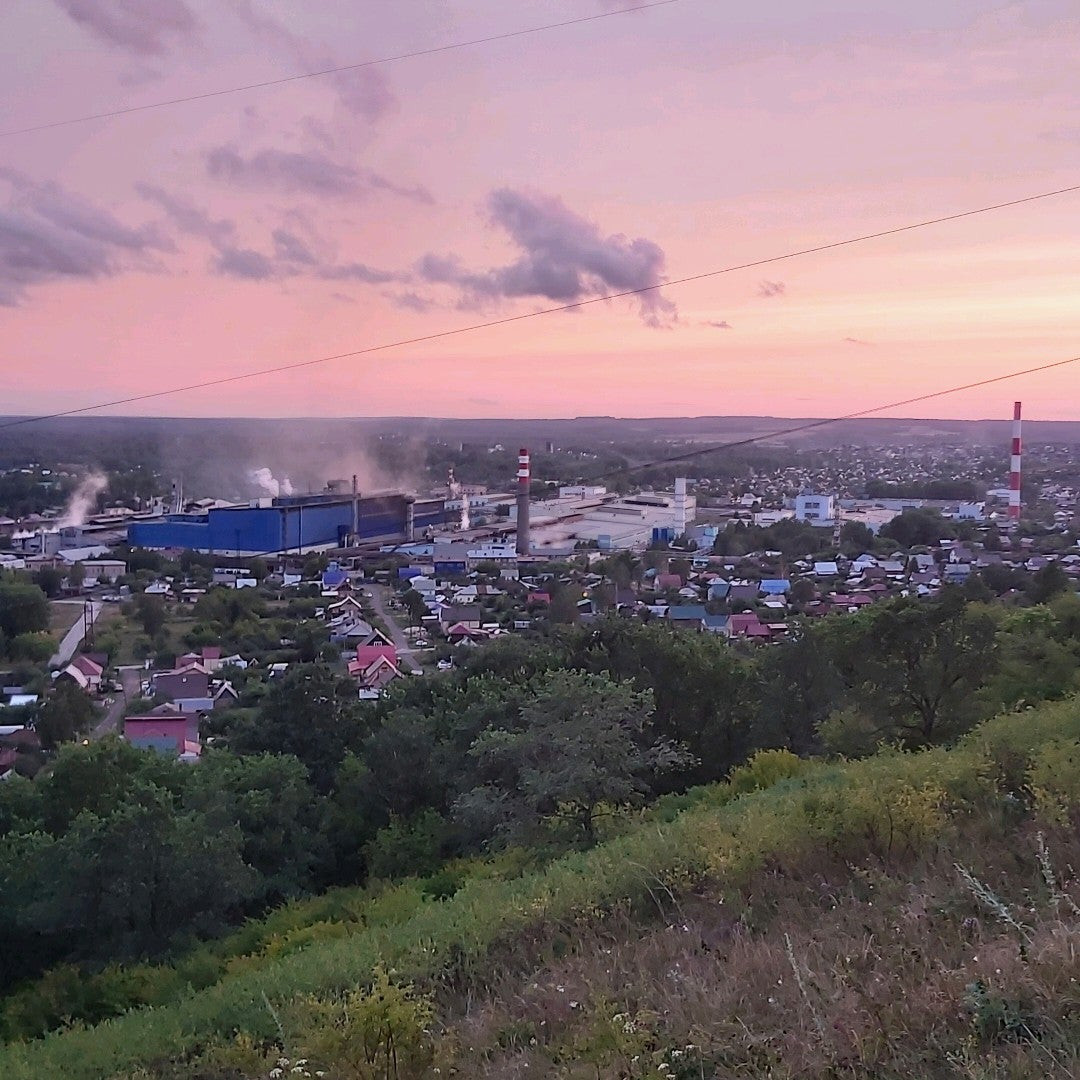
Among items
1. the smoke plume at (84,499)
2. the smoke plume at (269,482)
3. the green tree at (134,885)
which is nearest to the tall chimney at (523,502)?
the smoke plume at (269,482)

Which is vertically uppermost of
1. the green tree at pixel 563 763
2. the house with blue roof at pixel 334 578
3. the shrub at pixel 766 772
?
the green tree at pixel 563 763

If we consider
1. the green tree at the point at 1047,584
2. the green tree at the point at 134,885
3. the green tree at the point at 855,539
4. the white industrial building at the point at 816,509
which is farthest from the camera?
the white industrial building at the point at 816,509

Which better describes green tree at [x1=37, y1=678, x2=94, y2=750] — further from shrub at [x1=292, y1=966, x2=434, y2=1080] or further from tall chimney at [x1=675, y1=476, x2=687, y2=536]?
tall chimney at [x1=675, y1=476, x2=687, y2=536]

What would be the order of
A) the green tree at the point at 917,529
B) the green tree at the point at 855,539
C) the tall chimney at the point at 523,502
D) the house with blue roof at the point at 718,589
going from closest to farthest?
the house with blue roof at the point at 718,589, the green tree at the point at 855,539, the green tree at the point at 917,529, the tall chimney at the point at 523,502

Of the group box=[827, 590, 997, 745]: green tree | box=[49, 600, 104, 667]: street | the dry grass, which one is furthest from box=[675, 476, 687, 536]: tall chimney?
the dry grass

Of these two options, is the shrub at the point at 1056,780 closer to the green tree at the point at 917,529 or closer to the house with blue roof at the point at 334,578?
the house with blue roof at the point at 334,578

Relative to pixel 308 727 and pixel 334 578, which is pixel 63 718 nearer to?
pixel 308 727
